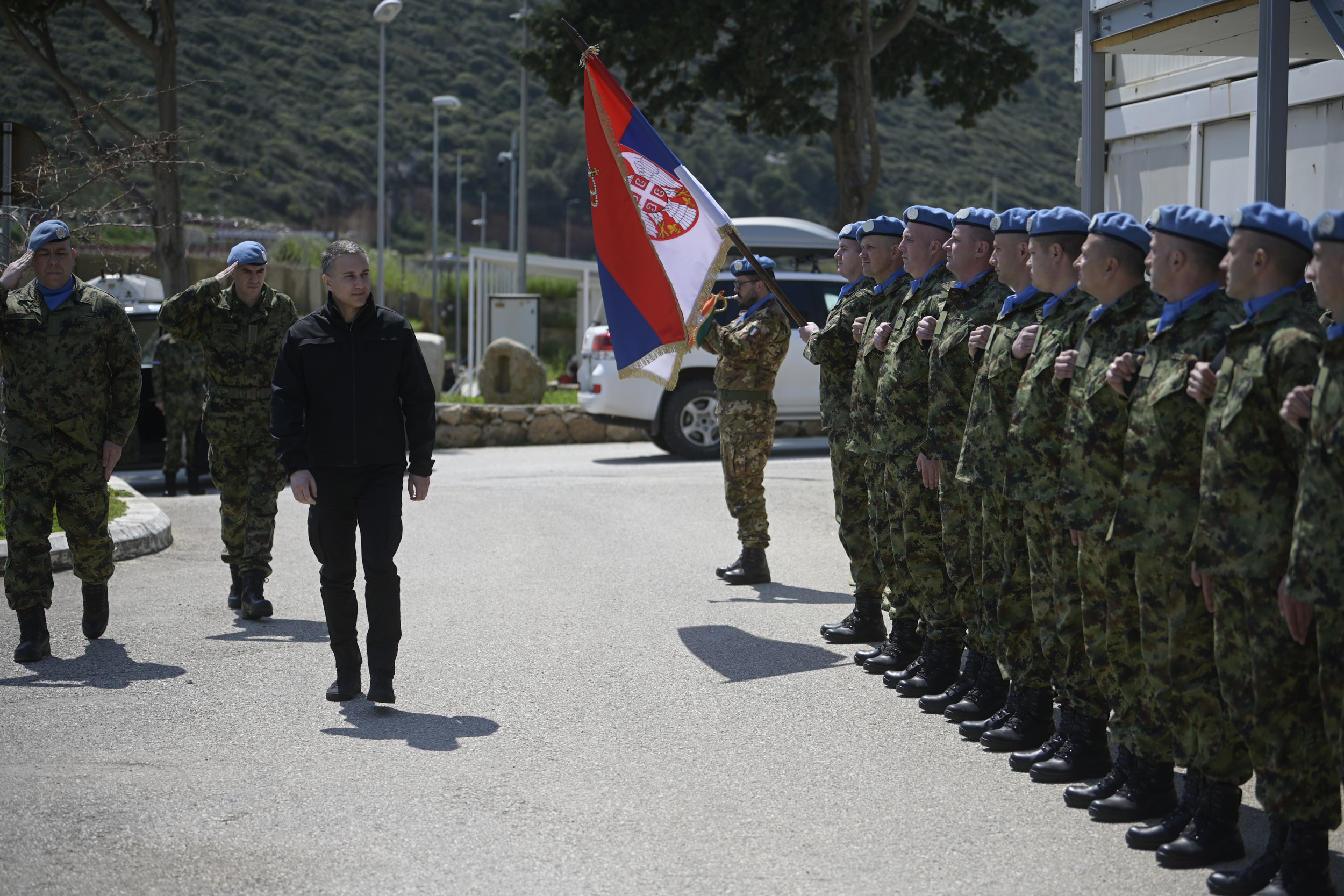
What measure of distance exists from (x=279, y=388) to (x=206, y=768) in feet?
5.35

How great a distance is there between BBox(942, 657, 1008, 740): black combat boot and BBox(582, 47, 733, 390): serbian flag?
2778 mm

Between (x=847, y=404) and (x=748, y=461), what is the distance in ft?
5.25

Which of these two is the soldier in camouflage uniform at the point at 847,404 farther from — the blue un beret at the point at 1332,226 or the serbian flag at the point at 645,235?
the blue un beret at the point at 1332,226

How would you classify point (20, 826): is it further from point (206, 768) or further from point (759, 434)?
point (759, 434)

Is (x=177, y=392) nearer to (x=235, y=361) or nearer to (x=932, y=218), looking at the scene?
(x=235, y=361)

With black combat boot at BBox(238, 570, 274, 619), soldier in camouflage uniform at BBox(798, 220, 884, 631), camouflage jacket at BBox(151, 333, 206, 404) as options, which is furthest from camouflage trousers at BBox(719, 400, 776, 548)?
camouflage jacket at BBox(151, 333, 206, 404)

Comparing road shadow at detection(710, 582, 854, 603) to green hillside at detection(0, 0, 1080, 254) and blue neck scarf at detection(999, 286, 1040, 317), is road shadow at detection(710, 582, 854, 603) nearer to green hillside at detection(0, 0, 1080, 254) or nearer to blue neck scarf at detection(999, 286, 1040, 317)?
blue neck scarf at detection(999, 286, 1040, 317)

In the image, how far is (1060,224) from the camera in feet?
A: 16.4

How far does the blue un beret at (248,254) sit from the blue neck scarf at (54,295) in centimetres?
95

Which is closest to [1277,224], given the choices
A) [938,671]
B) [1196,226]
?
[1196,226]

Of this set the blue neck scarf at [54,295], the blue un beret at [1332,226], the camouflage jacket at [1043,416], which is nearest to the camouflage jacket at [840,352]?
the camouflage jacket at [1043,416]

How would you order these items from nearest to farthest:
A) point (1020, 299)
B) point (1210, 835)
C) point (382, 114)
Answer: point (1210, 835) → point (1020, 299) → point (382, 114)

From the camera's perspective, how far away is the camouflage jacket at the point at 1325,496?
342cm

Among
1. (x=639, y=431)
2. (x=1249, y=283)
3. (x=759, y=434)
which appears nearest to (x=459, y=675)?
(x=759, y=434)
